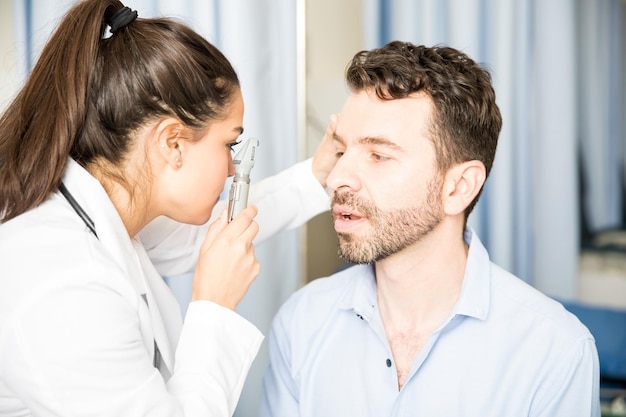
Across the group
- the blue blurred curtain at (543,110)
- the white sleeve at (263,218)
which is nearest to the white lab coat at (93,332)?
the white sleeve at (263,218)

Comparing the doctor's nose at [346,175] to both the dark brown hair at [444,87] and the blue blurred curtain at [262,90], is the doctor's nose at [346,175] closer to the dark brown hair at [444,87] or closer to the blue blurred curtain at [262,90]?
the dark brown hair at [444,87]

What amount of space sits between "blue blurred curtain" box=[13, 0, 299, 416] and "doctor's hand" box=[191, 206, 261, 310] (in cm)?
65

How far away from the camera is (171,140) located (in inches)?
41.9

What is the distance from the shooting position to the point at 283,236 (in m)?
1.91

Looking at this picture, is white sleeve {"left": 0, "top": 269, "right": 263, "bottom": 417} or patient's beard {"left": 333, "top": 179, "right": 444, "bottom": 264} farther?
patient's beard {"left": 333, "top": 179, "right": 444, "bottom": 264}

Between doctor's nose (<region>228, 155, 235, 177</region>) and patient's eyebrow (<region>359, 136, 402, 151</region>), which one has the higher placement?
patient's eyebrow (<region>359, 136, 402, 151</region>)

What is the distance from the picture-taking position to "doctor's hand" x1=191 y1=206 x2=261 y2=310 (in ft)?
3.51

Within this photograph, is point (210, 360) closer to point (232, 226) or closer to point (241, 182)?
point (232, 226)

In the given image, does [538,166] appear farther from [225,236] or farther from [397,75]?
[225,236]

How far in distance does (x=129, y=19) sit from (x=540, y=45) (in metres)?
1.86

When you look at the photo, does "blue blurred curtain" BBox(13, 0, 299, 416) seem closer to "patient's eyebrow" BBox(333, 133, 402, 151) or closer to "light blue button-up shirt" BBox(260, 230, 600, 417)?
"light blue button-up shirt" BBox(260, 230, 600, 417)

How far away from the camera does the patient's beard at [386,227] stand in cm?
124

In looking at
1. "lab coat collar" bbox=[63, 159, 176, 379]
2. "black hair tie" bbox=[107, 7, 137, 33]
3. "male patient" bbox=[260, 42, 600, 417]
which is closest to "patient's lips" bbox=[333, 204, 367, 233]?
"male patient" bbox=[260, 42, 600, 417]

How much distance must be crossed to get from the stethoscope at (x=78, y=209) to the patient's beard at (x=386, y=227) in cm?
45
